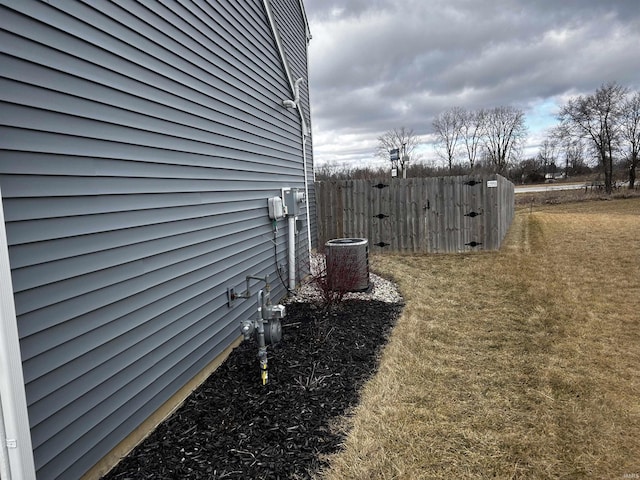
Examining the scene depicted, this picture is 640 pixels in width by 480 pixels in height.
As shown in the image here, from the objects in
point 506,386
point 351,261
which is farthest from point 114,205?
point 351,261

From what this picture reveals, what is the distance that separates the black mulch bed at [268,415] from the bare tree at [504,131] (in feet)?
141

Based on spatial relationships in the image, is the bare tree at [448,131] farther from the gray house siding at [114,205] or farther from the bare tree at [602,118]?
the gray house siding at [114,205]

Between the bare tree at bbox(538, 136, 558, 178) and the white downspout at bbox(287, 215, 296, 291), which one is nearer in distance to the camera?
the white downspout at bbox(287, 215, 296, 291)

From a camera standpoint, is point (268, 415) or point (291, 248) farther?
point (291, 248)

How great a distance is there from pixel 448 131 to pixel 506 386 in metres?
41.7

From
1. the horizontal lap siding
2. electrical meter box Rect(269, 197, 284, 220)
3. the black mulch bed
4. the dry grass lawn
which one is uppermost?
the horizontal lap siding

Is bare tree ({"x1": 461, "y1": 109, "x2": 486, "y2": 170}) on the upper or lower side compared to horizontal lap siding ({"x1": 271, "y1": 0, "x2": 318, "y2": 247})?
upper

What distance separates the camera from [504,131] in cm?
4262

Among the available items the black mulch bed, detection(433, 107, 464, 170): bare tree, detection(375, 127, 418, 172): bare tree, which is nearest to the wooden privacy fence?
the black mulch bed

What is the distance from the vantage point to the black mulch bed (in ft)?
7.50

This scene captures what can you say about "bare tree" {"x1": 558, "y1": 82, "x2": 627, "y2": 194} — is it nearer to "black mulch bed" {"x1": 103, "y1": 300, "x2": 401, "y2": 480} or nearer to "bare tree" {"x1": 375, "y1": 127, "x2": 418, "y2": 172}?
"bare tree" {"x1": 375, "y1": 127, "x2": 418, "y2": 172}

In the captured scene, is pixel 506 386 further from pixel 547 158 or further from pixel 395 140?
pixel 547 158

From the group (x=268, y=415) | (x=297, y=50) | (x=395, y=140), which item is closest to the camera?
(x=268, y=415)

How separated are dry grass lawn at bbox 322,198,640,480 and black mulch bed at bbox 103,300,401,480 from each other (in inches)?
7.6
